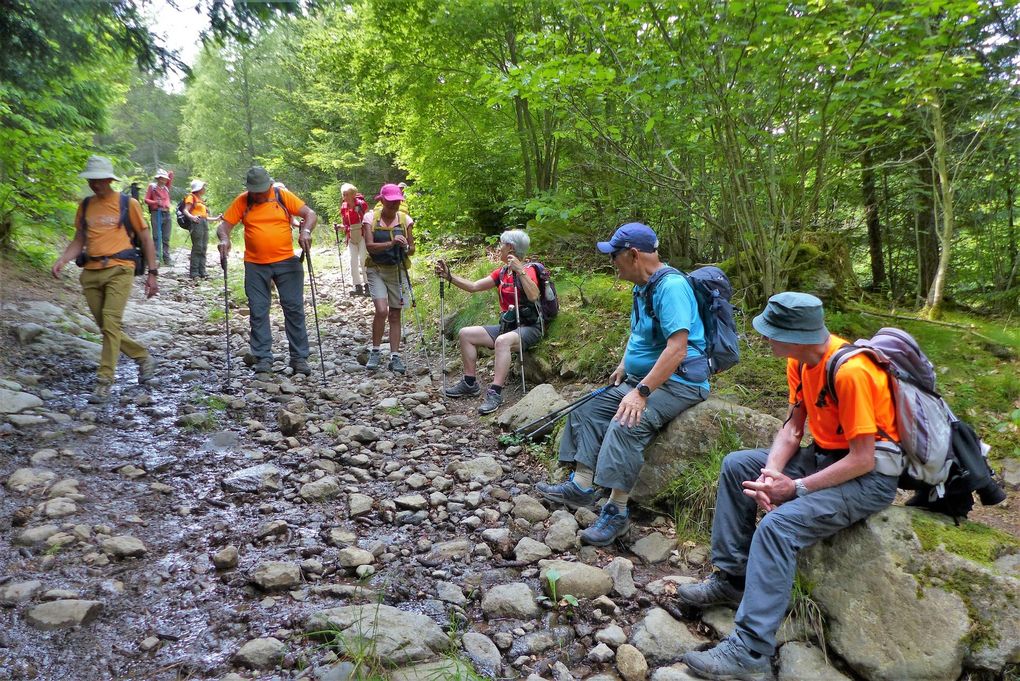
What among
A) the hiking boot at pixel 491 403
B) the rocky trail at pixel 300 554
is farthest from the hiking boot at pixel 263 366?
the hiking boot at pixel 491 403

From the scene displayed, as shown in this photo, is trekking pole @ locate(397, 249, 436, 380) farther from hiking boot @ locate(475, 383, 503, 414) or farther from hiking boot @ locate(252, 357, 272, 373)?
hiking boot @ locate(252, 357, 272, 373)

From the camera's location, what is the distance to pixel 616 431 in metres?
4.34

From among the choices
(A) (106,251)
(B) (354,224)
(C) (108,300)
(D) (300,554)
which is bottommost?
(D) (300,554)

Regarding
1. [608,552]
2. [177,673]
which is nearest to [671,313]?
[608,552]

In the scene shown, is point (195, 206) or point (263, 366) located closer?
point (263, 366)

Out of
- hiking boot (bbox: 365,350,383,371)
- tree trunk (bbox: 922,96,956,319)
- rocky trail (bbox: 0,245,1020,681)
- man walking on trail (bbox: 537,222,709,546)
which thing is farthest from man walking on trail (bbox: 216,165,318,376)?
tree trunk (bbox: 922,96,956,319)

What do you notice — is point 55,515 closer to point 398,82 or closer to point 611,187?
point 611,187

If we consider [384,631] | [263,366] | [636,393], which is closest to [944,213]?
[636,393]

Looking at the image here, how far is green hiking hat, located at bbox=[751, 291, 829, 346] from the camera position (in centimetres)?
310

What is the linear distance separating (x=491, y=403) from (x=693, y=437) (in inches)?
109

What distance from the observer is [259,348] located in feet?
25.3

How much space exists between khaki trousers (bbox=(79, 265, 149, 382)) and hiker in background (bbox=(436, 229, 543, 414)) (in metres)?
3.50

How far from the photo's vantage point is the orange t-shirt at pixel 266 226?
7.23 meters

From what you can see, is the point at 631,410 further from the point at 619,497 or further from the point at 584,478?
the point at 584,478
